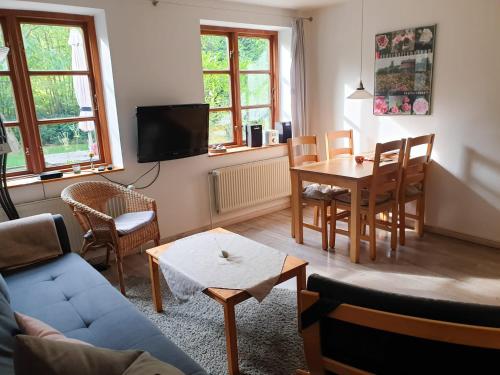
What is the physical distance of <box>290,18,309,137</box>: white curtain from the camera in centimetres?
462

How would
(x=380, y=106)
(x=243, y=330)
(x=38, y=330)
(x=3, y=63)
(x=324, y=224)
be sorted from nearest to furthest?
(x=38, y=330)
(x=243, y=330)
(x=3, y=63)
(x=324, y=224)
(x=380, y=106)

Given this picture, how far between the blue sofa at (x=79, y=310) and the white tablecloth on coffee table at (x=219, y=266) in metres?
0.33

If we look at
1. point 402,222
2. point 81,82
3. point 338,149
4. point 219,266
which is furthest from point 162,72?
point 402,222

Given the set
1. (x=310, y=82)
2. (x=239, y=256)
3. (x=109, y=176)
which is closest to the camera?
(x=239, y=256)

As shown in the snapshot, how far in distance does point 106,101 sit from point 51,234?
150 centimetres

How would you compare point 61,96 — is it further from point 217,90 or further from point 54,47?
point 217,90

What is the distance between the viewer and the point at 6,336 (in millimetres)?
1484

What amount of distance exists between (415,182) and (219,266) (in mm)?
2324

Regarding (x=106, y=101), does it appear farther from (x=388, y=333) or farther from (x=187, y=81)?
(x=388, y=333)

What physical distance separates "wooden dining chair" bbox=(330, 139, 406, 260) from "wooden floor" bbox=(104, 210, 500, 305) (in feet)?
0.68

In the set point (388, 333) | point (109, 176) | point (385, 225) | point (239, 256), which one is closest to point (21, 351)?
point (388, 333)

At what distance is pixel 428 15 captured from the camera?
3.67 metres

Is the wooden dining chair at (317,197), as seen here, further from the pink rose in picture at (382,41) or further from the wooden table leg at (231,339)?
the wooden table leg at (231,339)

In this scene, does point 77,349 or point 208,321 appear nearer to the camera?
point 77,349
